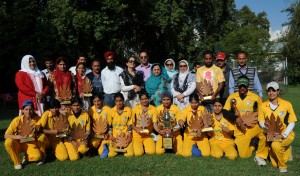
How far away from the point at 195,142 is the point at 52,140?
112 inches

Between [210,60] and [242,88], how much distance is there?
0.95 meters

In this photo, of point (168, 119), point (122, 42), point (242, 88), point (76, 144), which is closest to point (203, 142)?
point (168, 119)

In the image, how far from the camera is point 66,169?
5.90m

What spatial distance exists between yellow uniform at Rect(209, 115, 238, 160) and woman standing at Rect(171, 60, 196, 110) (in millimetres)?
744

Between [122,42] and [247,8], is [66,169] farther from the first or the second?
[247,8]

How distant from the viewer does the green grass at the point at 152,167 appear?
5.59 meters

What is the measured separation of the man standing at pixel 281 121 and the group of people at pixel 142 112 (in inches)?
0.7

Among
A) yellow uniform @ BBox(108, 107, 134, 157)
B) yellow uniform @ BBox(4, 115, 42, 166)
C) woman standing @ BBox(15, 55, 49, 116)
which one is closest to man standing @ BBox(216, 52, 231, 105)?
yellow uniform @ BBox(108, 107, 134, 157)

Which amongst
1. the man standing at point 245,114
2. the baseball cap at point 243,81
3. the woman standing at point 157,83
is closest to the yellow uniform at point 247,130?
the man standing at point 245,114

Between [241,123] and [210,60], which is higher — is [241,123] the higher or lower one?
the lower one

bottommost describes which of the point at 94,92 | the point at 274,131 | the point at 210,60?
the point at 274,131

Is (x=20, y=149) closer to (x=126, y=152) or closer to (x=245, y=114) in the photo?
(x=126, y=152)

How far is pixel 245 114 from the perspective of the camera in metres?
6.52

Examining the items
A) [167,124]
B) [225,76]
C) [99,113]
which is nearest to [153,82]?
[167,124]
